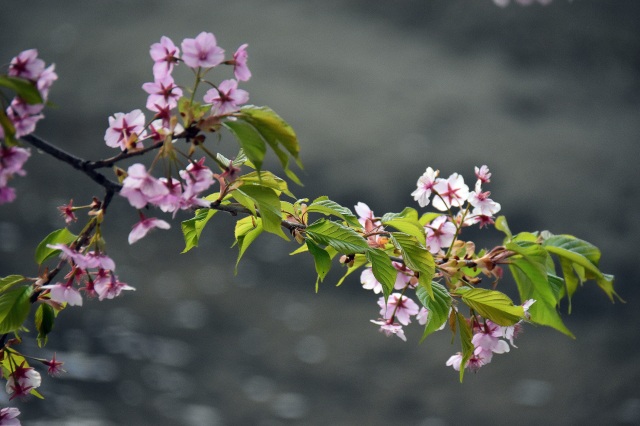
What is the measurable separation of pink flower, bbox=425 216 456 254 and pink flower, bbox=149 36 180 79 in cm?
27

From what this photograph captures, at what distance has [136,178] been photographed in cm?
48

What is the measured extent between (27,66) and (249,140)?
0.45ft

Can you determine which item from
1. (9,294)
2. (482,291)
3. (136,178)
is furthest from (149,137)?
(482,291)

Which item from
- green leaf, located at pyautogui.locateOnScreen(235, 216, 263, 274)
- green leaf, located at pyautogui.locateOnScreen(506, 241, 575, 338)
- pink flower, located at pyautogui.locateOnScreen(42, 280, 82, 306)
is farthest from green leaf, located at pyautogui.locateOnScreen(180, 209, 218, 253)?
green leaf, located at pyautogui.locateOnScreen(506, 241, 575, 338)

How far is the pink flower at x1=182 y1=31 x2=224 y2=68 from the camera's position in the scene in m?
0.51

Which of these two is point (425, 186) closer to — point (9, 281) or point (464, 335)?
point (464, 335)

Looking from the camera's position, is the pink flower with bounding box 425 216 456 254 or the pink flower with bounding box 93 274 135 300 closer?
the pink flower with bounding box 93 274 135 300

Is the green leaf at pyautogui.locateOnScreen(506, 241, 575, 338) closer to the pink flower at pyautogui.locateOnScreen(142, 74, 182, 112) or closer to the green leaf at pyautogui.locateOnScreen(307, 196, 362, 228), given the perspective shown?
the green leaf at pyautogui.locateOnScreen(307, 196, 362, 228)

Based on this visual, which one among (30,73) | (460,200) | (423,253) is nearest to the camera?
(30,73)

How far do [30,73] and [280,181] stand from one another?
0.68ft

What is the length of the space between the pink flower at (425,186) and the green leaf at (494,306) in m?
0.12

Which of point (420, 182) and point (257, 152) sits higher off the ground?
point (420, 182)

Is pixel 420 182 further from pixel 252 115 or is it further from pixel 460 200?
pixel 252 115

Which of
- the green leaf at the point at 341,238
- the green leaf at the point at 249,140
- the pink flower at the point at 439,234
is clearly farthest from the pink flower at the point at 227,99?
the pink flower at the point at 439,234
